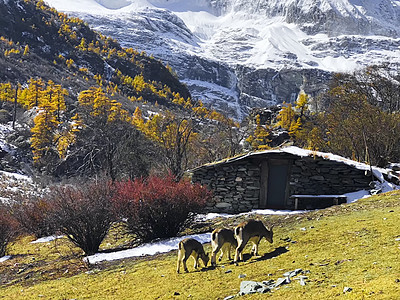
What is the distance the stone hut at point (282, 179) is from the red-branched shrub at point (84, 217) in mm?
5529

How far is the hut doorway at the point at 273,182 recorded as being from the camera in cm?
1589

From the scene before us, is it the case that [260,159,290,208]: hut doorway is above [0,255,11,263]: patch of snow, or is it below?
above

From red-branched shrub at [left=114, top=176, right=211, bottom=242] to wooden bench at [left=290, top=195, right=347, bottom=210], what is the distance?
14.6ft

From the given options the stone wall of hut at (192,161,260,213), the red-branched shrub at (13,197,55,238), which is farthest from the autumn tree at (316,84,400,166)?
the red-branched shrub at (13,197,55,238)

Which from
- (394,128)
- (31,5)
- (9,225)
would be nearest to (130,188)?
(9,225)

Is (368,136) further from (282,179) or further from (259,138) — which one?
(259,138)

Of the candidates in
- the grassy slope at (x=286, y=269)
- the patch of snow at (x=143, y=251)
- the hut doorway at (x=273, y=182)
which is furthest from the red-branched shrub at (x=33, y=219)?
the hut doorway at (x=273, y=182)

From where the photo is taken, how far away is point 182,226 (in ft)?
43.8

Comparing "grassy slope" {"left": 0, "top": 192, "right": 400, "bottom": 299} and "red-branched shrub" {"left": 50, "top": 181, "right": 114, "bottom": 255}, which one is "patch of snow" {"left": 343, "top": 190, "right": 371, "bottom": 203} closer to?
"grassy slope" {"left": 0, "top": 192, "right": 400, "bottom": 299}

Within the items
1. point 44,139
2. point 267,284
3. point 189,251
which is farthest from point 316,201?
point 44,139

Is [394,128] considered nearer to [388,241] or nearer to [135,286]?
[388,241]

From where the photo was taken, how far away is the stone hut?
592 inches

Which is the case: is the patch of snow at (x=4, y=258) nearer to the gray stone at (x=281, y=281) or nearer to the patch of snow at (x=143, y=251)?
the patch of snow at (x=143, y=251)

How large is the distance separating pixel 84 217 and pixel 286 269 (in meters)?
6.76
